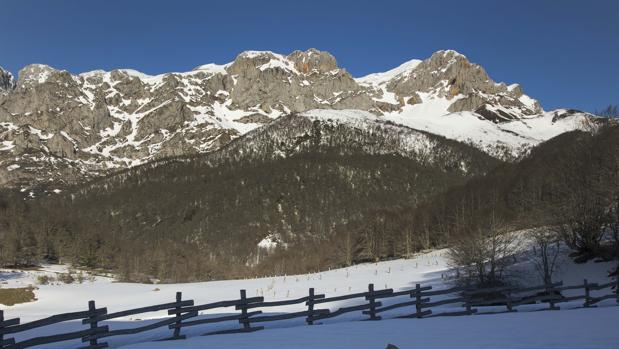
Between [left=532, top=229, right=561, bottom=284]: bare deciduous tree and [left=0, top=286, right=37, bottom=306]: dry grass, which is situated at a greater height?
[left=532, top=229, right=561, bottom=284]: bare deciduous tree

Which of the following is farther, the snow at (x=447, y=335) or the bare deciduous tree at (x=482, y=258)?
the bare deciduous tree at (x=482, y=258)

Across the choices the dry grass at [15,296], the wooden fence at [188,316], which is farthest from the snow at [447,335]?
the dry grass at [15,296]

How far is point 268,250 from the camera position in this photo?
19038cm

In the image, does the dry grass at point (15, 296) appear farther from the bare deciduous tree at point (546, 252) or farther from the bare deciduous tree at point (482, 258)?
the bare deciduous tree at point (546, 252)

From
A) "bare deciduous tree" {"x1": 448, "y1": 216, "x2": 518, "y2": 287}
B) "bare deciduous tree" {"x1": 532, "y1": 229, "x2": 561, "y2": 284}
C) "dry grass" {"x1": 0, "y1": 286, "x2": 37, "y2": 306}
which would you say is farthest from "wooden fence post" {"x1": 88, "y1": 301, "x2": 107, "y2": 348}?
"bare deciduous tree" {"x1": 532, "y1": 229, "x2": 561, "y2": 284}

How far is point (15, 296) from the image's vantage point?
37.4m

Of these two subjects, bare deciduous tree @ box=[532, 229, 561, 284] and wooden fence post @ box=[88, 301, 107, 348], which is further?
bare deciduous tree @ box=[532, 229, 561, 284]

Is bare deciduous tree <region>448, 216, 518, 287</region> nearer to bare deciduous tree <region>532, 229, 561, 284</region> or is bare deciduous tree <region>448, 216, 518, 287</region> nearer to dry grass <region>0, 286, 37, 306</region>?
bare deciduous tree <region>532, 229, 561, 284</region>

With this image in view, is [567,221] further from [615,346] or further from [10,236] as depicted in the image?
[10,236]

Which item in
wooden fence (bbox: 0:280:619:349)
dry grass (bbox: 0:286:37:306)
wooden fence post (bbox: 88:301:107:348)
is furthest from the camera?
dry grass (bbox: 0:286:37:306)

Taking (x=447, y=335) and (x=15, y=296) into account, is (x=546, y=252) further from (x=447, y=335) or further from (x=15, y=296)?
(x=15, y=296)

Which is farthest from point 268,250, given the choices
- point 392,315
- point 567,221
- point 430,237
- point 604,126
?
point 392,315

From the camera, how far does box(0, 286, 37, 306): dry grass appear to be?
117 feet

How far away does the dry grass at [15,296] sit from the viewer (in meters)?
35.8
